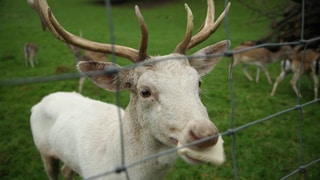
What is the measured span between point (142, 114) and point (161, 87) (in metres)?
0.31

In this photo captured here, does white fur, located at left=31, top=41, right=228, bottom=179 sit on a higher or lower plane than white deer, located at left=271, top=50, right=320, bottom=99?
higher

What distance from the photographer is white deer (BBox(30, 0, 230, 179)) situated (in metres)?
1.94

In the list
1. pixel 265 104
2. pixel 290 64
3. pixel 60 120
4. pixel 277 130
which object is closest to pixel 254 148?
pixel 277 130

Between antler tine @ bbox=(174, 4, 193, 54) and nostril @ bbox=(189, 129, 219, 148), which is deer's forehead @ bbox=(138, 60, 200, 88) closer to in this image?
antler tine @ bbox=(174, 4, 193, 54)

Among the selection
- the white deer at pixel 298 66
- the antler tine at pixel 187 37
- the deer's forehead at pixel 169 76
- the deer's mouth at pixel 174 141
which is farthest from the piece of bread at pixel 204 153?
the white deer at pixel 298 66

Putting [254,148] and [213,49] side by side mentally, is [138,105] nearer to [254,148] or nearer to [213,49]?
[213,49]

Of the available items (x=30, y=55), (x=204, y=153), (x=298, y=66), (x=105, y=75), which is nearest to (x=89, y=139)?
(x=105, y=75)

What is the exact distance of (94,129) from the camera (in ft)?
9.65

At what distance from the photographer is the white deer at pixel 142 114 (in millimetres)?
1936

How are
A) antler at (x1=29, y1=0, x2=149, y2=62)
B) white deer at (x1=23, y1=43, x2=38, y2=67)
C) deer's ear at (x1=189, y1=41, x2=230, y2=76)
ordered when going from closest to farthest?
antler at (x1=29, y1=0, x2=149, y2=62) → deer's ear at (x1=189, y1=41, x2=230, y2=76) → white deer at (x1=23, y1=43, x2=38, y2=67)

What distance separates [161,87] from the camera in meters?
2.07

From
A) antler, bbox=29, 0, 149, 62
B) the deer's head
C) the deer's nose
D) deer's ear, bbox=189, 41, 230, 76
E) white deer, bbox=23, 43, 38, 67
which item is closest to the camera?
the deer's nose

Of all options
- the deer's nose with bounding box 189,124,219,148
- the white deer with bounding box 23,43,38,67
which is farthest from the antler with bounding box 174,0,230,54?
the white deer with bounding box 23,43,38,67

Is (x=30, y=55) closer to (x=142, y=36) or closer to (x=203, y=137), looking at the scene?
(x=142, y=36)
